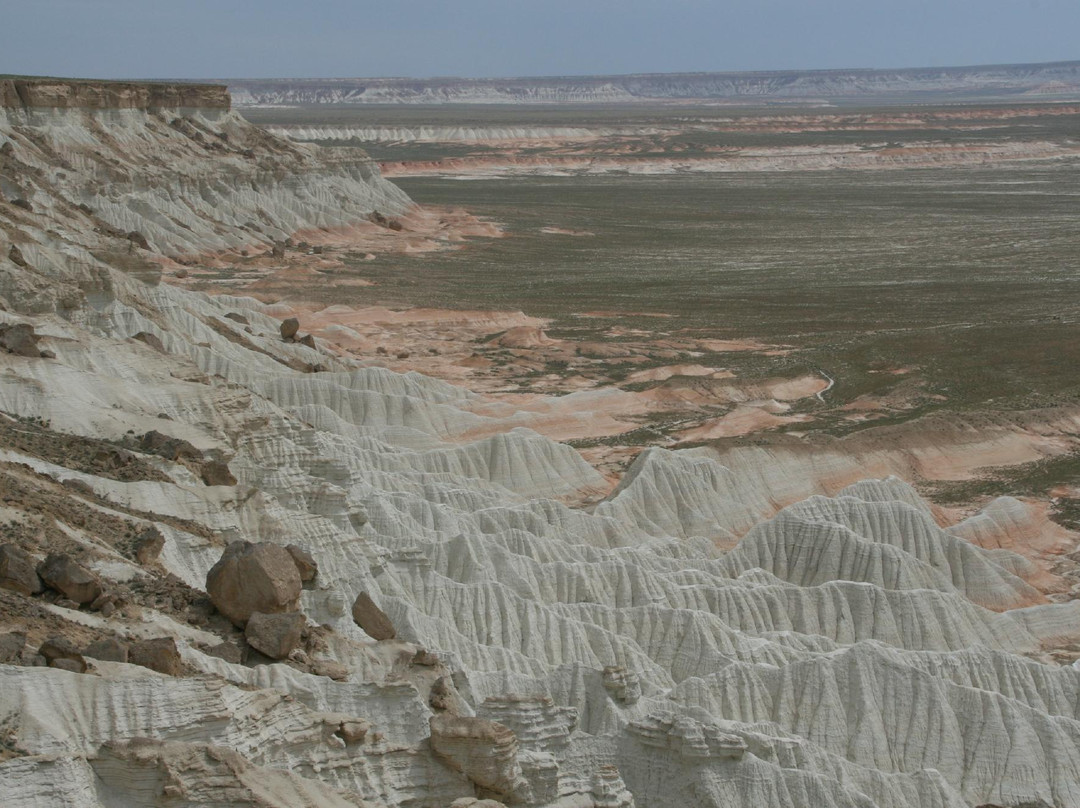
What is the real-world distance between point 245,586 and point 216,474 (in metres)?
4.54

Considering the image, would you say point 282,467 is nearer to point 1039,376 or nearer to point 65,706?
point 65,706

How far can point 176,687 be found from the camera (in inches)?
410

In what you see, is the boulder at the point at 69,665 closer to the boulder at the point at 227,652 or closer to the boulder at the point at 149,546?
the boulder at the point at 227,652

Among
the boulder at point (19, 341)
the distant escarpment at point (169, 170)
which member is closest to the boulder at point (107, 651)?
the boulder at point (19, 341)

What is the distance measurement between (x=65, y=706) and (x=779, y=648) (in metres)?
10.7

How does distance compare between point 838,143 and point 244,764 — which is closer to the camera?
point 244,764

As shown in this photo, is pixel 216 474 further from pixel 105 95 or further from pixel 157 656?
pixel 105 95

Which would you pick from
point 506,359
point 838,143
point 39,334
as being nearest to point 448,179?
point 838,143

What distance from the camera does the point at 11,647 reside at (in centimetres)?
1068

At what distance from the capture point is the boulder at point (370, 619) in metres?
15.4

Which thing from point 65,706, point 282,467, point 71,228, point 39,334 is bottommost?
point 65,706

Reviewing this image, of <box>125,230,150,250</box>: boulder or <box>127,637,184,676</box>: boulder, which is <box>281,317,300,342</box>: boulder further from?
<box>127,637,184,676</box>: boulder

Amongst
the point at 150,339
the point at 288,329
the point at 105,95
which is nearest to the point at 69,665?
the point at 150,339

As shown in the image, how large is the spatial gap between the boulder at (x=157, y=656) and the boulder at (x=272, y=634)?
1369 mm
